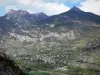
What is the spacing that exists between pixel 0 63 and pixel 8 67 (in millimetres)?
1027

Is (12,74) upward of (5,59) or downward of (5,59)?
downward

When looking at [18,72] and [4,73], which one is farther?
[18,72]

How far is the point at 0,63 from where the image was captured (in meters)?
27.2

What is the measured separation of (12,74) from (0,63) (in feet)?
6.17

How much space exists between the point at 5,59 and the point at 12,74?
2.17 meters

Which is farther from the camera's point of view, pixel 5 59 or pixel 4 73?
pixel 5 59

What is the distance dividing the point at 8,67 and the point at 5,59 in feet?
4.65

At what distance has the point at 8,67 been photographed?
27.3 metres

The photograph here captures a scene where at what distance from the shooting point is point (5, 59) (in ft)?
92.9

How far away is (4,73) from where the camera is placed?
87.3 feet

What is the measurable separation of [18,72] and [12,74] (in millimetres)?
1200

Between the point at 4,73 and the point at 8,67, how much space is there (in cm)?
96

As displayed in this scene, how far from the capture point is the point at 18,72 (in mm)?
28375
